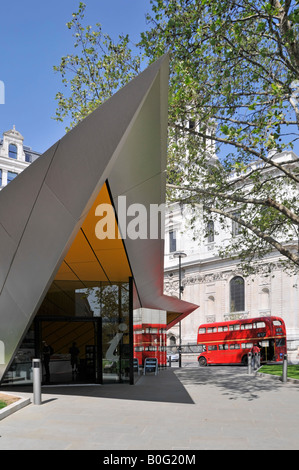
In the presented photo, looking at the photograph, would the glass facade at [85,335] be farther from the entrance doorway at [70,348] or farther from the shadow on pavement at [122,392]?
the shadow on pavement at [122,392]

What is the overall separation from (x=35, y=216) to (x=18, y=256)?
1.14 meters

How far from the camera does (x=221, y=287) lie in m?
57.5

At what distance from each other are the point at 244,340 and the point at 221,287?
2605cm

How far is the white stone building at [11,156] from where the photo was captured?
63656mm

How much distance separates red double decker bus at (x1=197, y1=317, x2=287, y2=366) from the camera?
3102cm

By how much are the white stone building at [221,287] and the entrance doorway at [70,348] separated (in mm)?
29912

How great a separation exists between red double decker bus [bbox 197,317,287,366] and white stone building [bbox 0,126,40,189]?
135ft

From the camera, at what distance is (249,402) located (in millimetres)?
11117

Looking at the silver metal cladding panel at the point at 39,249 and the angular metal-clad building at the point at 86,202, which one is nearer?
the angular metal-clad building at the point at 86,202

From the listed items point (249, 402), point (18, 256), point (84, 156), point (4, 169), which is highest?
point (4, 169)

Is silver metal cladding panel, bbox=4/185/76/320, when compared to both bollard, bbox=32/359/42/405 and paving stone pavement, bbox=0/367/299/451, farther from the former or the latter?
paving stone pavement, bbox=0/367/299/451

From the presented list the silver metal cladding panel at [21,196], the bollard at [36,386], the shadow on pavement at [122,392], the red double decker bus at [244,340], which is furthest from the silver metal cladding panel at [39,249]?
the red double decker bus at [244,340]

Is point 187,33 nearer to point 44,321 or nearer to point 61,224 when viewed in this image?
point 61,224
